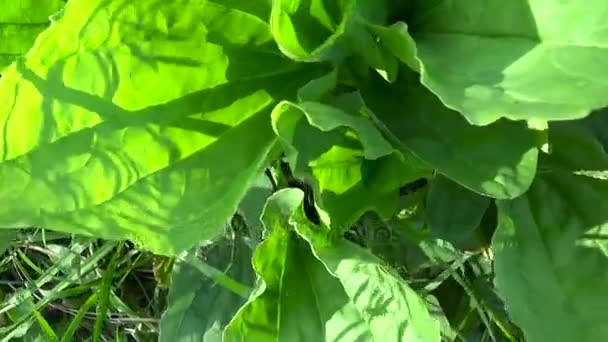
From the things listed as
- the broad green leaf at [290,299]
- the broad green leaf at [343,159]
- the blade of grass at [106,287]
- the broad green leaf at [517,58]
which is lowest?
the blade of grass at [106,287]

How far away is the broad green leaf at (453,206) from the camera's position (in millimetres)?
734

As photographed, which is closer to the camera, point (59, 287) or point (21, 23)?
point (21, 23)

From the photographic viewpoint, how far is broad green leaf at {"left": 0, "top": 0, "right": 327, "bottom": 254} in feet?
2.06

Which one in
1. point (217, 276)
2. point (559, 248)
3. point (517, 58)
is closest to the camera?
point (517, 58)

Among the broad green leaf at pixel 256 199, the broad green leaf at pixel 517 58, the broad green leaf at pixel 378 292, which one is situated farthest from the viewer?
the broad green leaf at pixel 256 199

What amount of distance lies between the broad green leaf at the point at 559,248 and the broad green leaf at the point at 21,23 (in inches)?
13.2

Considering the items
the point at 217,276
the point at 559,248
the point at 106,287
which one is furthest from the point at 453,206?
the point at 106,287

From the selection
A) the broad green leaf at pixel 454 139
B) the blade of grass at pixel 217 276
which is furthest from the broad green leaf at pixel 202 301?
the broad green leaf at pixel 454 139

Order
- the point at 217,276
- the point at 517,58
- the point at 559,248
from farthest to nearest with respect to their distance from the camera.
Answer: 1. the point at 217,276
2. the point at 559,248
3. the point at 517,58

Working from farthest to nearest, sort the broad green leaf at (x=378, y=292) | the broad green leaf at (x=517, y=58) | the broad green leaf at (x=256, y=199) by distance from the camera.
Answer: the broad green leaf at (x=256, y=199) < the broad green leaf at (x=378, y=292) < the broad green leaf at (x=517, y=58)

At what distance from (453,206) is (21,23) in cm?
32

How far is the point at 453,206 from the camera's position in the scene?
74 cm

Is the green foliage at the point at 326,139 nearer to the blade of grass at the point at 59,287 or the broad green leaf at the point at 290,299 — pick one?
the broad green leaf at the point at 290,299

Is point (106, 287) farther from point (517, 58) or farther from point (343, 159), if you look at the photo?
point (517, 58)
